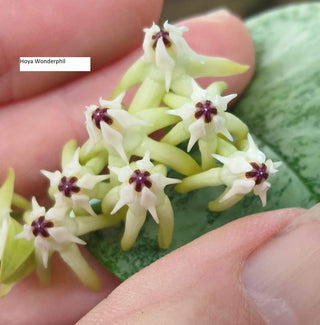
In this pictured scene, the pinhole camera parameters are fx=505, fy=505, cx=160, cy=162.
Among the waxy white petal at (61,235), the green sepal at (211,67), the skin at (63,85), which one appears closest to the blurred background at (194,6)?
the skin at (63,85)

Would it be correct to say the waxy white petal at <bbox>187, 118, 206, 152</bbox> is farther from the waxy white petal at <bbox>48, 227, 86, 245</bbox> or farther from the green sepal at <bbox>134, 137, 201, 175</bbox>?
the waxy white petal at <bbox>48, 227, 86, 245</bbox>

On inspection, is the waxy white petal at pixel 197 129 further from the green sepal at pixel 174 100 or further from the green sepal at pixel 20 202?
the green sepal at pixel 20 202

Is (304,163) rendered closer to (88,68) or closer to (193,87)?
(193,87)

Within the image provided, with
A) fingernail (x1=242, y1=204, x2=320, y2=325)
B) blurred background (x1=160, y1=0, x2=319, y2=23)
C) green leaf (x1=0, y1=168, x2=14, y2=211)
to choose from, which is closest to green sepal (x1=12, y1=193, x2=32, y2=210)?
green leaf (x1=0, y1=168, x2=14, y2=211)

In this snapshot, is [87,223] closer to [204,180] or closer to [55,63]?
[204,180]

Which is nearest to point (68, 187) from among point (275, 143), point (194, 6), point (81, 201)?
point (81, 201)

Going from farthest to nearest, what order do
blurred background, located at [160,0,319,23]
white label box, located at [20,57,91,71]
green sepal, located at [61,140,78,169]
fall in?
blurred background, located at [160,0,319,23] → white label box, located at [20,57,91,71] → green sepal, located at [61,140,78,169]
